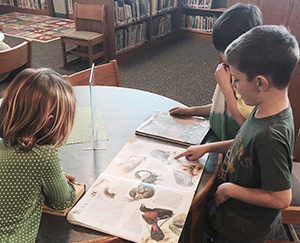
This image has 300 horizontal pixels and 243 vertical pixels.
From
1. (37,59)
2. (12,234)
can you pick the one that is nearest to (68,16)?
(37,59)

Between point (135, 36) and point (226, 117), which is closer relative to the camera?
point (226, 117)

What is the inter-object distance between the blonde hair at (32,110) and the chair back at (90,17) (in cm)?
324

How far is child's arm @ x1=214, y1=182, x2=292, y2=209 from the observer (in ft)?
2.85

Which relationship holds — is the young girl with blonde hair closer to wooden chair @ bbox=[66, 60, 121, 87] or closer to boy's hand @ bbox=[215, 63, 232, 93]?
boy's hand @ bbox=[215, 63, 232, 93]

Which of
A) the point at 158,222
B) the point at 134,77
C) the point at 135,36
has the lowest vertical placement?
the point at 134,77

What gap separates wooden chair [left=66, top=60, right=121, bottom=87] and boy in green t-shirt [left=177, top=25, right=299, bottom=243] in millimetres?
1103

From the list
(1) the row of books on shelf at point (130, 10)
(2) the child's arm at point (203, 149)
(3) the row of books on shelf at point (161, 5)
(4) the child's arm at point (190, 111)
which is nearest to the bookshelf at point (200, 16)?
(3) the row of books on shelf at point (161, 5)

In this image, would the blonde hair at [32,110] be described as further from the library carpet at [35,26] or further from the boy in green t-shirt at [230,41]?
the library carpet at [35,26]

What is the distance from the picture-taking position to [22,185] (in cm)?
78

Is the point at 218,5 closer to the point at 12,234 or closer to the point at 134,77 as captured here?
the point at 134,77

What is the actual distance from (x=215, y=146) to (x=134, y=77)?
9.14ft

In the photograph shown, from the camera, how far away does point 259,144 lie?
0.86 meters

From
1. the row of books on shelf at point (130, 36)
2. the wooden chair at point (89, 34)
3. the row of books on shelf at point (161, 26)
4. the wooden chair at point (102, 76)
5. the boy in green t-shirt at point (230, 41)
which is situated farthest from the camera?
the row of books on shelf at point (161, 26)

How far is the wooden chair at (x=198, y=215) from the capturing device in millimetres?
942
